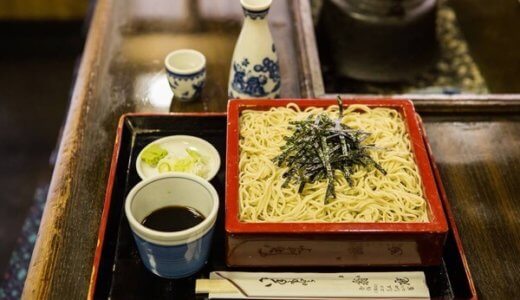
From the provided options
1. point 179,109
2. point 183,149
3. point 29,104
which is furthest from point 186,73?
point 29,104

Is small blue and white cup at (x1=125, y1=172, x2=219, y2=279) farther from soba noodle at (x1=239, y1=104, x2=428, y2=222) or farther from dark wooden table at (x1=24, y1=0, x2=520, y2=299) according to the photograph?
dark wooden table at (x1=24, y1=0, x2=520, y2=299)

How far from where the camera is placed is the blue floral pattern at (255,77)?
175cm

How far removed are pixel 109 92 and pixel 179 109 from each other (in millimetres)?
249

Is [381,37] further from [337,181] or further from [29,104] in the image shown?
[29,104]

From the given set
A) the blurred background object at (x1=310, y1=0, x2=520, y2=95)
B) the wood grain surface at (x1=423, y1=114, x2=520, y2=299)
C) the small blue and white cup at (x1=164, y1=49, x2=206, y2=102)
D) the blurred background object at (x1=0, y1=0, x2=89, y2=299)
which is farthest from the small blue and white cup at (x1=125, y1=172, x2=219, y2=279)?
the blurred background object at (x1=0, y1=0, x2=89, y2=299)

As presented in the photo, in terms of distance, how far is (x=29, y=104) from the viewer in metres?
3.49

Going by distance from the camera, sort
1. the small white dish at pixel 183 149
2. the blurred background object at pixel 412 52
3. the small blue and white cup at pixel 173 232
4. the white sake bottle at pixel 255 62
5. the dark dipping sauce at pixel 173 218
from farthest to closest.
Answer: the blurred background object at pixel 412 52 → the white sake bottle at pixel 255 62 → the small white dish at pixel 183 149 → the dark dipping sauce at pixel 173 218 → the small blue and white cup at pixel 173 232

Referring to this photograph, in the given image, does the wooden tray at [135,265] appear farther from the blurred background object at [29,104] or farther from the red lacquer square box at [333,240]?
the blurred background object at [29,104]

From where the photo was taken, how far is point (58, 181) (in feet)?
5.24

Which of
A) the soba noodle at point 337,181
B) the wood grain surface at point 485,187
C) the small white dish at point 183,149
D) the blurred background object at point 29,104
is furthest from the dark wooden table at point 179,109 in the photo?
the blurred background object at point 29,104

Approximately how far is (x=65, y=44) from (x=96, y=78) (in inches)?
83.5

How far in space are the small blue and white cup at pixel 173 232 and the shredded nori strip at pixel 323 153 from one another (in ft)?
0.68

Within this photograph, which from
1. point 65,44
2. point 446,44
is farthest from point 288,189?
point 65,44

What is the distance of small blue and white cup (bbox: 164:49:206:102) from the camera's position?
1776mm
